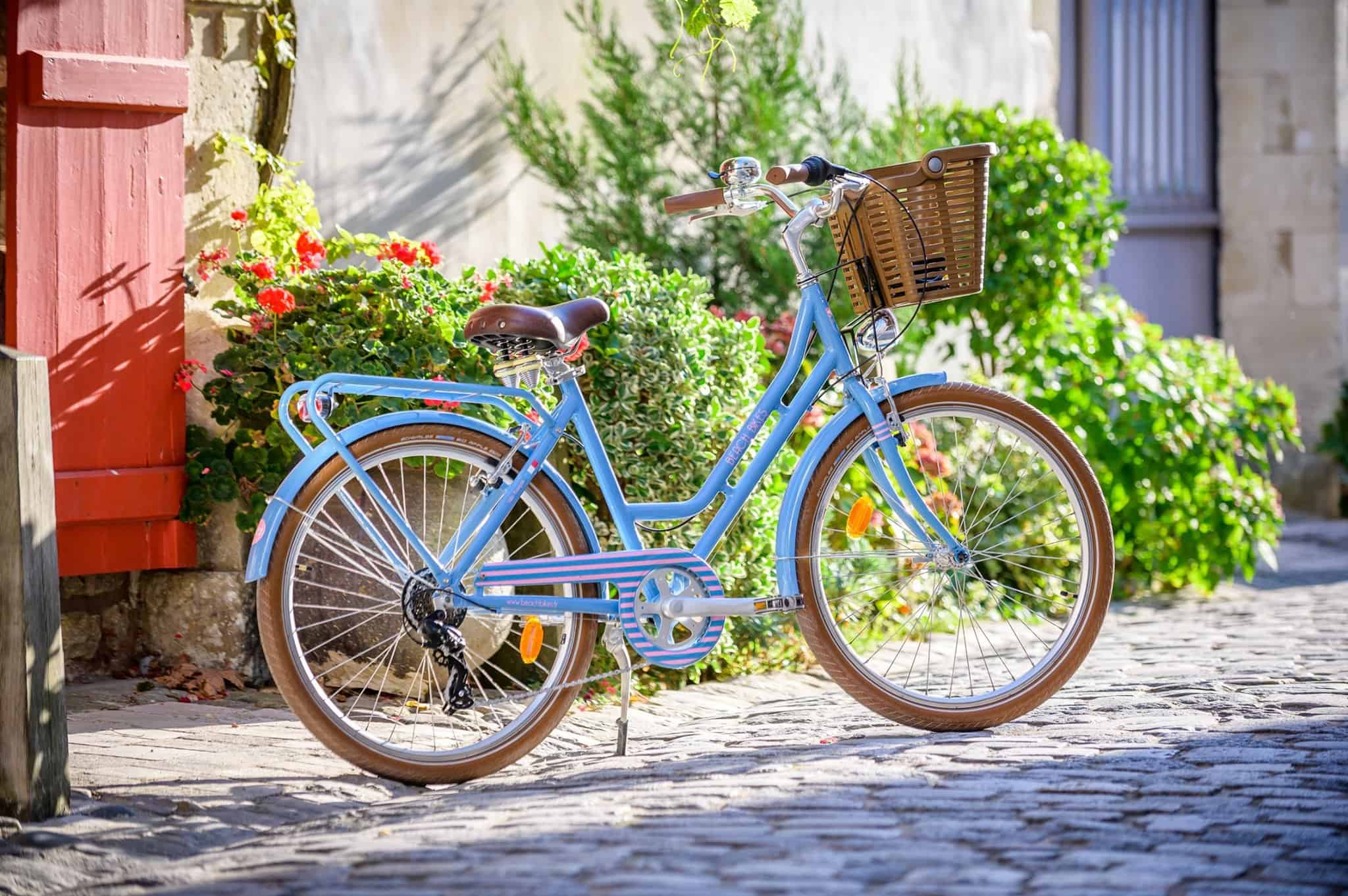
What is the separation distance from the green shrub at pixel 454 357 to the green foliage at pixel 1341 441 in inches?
248

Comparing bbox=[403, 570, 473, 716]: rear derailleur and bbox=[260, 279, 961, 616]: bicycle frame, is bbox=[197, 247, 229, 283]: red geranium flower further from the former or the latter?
bbox=[403, 570, 473, 716]: rear derailleur

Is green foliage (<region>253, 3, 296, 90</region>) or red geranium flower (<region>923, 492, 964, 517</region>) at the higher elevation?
green foliage (<region>253, 3, 296, 90</region>)

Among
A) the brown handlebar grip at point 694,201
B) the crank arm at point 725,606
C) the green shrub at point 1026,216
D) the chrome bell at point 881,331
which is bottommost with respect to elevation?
the crank arm at point 725,606

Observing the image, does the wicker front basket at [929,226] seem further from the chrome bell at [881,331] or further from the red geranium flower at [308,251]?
the red geranium flower at [308,251]

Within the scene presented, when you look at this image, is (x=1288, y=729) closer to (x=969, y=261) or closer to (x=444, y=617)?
(x=969, y=261)

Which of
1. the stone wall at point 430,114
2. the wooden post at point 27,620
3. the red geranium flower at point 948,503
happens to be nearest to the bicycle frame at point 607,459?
the wooden post at point 27,620

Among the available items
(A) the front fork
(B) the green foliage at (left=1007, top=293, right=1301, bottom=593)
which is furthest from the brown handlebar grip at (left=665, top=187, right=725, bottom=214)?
(B) the green foliage at (left=1007, top=293, right=1301, bottom=593)

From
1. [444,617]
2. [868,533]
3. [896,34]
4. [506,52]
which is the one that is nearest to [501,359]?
[444,617]

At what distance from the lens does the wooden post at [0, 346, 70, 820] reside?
9.58 ft

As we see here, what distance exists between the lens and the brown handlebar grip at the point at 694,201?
3.46m

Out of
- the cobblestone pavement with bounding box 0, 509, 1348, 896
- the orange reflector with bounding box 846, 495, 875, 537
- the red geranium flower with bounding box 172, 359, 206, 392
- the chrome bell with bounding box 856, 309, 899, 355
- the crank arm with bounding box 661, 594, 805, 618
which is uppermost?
the chrome bell with bounding box 856, 309, 899, 355

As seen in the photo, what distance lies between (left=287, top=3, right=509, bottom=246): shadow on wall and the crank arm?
281cm

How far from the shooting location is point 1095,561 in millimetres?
3594

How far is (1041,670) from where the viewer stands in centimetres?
357
